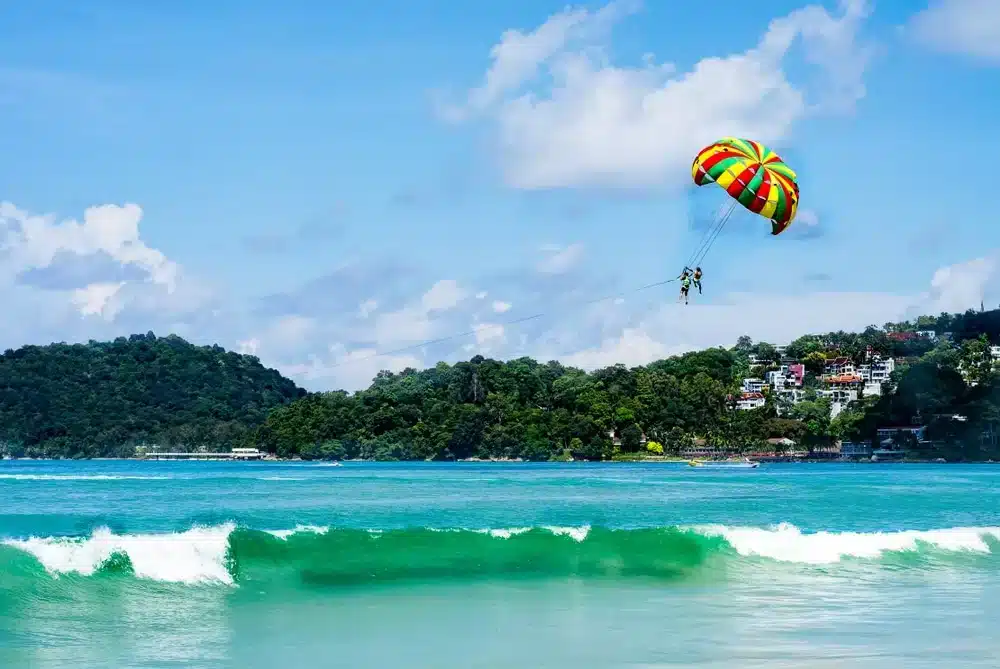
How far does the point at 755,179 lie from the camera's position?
25.4 m

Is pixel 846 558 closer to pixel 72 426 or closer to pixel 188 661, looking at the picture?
pixel 188 661

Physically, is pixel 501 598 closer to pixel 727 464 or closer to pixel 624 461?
pixel 727 464

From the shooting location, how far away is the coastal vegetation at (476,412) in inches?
5886

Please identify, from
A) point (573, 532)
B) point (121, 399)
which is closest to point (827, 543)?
point (573, 532)

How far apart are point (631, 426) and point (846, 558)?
128 m

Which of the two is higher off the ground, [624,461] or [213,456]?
[213,456]

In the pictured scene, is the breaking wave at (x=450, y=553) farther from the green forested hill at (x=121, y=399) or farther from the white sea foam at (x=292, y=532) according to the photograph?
the green forested hill at (x=121, y=399)

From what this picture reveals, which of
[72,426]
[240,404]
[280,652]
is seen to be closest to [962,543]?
[280,652]

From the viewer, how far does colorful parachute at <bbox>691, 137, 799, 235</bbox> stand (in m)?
25.3

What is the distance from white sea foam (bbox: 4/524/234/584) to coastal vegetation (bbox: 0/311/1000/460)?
127629mm

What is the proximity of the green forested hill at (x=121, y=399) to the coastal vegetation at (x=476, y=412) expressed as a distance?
227mm

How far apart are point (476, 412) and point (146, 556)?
130116 millimetres

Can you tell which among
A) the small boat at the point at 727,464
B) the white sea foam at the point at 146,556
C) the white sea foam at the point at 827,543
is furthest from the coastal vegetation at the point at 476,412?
the white sea foam at the point at 146,556

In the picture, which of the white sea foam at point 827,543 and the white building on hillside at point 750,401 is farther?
the white building on hillside at point 750,401
